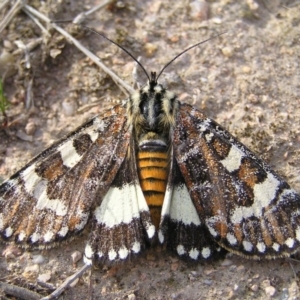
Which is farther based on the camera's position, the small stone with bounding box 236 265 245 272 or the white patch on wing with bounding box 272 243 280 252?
the small stone with bounding box 236 265 245 272

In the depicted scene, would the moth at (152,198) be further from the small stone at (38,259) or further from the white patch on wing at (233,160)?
the small stone at (38,259)

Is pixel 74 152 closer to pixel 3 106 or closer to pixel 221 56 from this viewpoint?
pixel 3 106

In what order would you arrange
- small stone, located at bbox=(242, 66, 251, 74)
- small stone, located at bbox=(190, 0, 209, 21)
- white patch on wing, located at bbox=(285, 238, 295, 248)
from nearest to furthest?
white patch on wing, located at bbox=(285, 238, 295, 248), small stone, located at bbox=(242, 66, 251, 74), small stone, located at bbox=(190, 0, 209, 21)

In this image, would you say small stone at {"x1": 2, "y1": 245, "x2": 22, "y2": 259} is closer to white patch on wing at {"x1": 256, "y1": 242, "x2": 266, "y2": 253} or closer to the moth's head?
the moth's head

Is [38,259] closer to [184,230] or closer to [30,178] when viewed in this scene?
[30,178]

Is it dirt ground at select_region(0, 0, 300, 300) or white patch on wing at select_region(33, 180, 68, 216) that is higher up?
dirt ground at select_region(0, 0, 300, 300)

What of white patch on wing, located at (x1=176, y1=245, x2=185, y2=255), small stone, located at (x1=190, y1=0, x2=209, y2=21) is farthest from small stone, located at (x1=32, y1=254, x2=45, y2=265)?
small stone, located at (x1=190, y1=0, x2=209, y2=21)
